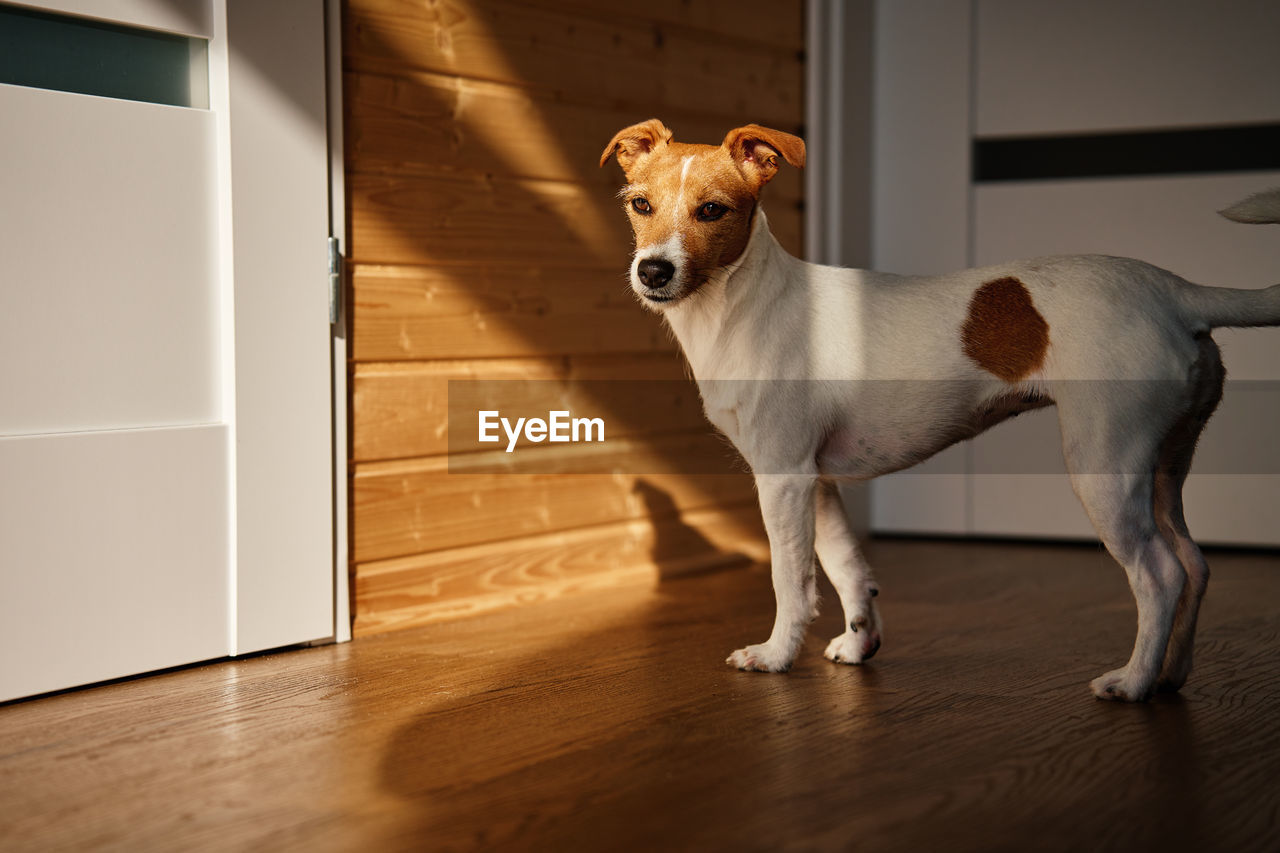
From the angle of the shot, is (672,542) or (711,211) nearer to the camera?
(711,211)

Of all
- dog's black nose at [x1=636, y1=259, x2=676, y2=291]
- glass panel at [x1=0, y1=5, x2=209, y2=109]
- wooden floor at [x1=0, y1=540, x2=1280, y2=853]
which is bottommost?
wooden floor at [x1=0, y1=540, x2=1280, y2=853]

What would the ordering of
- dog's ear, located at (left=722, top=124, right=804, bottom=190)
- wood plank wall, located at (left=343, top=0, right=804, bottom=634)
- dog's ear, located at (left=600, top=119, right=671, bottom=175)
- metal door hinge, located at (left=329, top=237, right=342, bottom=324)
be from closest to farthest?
dog's ear, located at (left=722, top=124, right=804, bottom=190), dog's ear, located at (left=600, top=119, right=671, bottom=175), metal door hinge, located at (left=329, top=237, right=342, bottom=324), wood plank wall, located at (left=343, top=0, right=804, bottom=634)

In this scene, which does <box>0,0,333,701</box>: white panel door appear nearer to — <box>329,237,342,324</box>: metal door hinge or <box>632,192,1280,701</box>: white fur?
<box>329,237,342,324</box>: metal door hinge

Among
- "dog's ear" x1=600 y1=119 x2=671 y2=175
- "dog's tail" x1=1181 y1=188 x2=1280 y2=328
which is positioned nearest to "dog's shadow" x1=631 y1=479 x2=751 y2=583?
"dog's ear" x1=600 y1=119 x2=671 y2=175

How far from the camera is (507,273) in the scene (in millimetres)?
3100

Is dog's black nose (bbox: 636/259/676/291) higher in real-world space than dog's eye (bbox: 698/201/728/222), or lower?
lower

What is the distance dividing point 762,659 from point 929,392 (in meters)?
0.62

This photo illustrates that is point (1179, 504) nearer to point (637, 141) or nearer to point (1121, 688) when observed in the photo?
point (1121, 688)

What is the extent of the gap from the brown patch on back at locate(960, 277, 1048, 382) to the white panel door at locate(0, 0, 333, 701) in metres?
1.37

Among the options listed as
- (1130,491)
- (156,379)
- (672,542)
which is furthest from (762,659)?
(156,379)

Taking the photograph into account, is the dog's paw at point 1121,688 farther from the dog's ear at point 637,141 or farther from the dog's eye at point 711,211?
the dog's ear at point 637,141

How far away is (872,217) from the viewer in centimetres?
424

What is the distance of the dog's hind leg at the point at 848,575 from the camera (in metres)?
2.52

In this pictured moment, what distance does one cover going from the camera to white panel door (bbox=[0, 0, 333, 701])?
2232 mm
